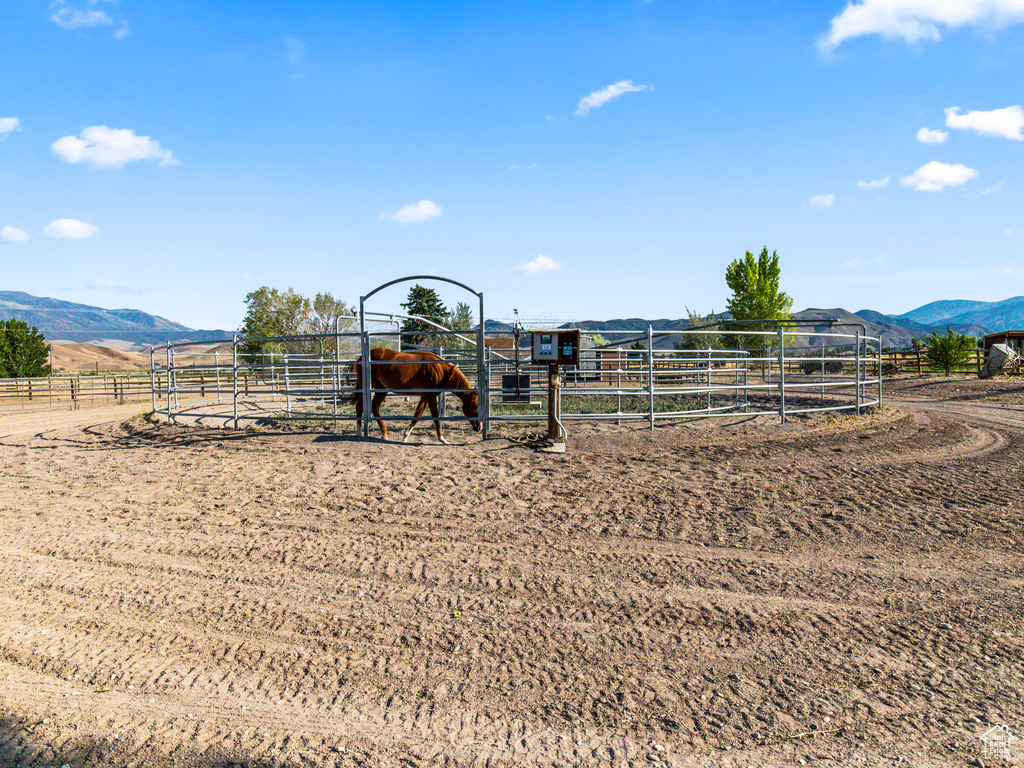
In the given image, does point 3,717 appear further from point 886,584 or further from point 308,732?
point 886,584

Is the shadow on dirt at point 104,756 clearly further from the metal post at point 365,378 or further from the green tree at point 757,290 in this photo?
the green tree at point 757,290

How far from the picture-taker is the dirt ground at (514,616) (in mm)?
2324

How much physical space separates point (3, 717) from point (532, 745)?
2.21 meters

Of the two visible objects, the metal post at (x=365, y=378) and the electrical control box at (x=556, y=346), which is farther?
the metal post at (x=365, y=378)

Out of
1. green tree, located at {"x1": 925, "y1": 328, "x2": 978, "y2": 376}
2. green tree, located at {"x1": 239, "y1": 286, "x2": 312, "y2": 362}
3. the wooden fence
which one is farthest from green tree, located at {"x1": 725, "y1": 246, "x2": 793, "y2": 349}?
the wooden fence

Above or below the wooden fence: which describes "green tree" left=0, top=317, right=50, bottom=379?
above

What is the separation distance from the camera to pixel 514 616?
3326 millimetres

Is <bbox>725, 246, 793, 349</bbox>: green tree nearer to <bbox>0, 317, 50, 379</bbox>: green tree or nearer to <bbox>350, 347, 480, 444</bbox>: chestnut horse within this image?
<bbox>350, 347, 480, 444</bbox>: chestnut horse

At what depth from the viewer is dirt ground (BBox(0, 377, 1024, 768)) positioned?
2.32 meters

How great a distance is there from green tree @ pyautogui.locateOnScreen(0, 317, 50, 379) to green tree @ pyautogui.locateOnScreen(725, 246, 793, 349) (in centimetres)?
4044

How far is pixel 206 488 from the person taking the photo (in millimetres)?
6203

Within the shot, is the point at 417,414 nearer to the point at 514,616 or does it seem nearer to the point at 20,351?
the point at 514,616

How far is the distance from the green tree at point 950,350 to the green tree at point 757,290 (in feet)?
44.6

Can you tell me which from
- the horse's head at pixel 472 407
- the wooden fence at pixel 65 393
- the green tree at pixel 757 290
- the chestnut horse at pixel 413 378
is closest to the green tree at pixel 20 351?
the wooden fence at pixel 65 393
